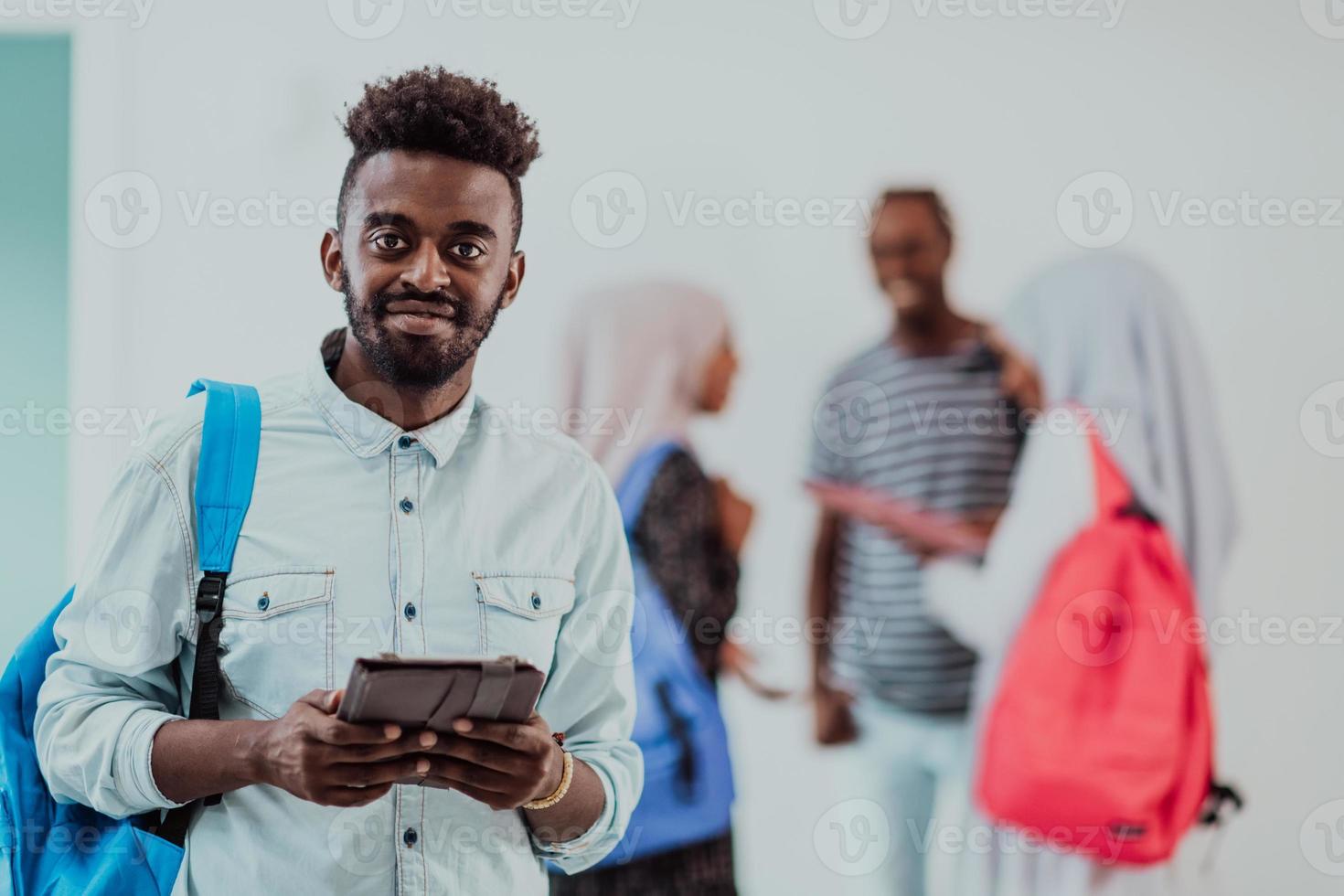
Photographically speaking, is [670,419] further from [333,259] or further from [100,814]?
[100,814]

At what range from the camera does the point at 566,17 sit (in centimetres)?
248

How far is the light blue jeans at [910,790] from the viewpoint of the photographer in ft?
8.00

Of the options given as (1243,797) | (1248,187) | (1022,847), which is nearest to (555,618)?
(1022,847)

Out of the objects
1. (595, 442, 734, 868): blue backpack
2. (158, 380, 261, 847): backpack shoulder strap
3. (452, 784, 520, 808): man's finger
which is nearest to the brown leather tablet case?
(452, 784, 520, 808): man's finger

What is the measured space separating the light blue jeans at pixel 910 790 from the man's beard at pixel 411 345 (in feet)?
4.20

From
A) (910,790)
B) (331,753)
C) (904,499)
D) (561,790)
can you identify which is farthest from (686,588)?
(331,753)

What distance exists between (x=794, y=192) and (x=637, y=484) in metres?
0.66

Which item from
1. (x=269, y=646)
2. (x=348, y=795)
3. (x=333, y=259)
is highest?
(x=333, y=259)

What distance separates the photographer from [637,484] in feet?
7.95

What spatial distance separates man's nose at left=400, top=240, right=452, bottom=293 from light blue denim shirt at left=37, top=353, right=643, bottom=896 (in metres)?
0.16

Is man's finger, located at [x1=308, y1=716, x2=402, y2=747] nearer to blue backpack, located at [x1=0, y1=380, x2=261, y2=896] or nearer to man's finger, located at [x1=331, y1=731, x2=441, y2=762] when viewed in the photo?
man's finger, located at [x1=331, y1=731, x2=441, y2=762]

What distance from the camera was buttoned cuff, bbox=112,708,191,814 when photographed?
1263mm

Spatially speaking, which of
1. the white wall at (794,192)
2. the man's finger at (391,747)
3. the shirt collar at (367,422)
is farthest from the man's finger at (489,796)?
the white wall at (794,192)

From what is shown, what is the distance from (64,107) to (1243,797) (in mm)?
2720
